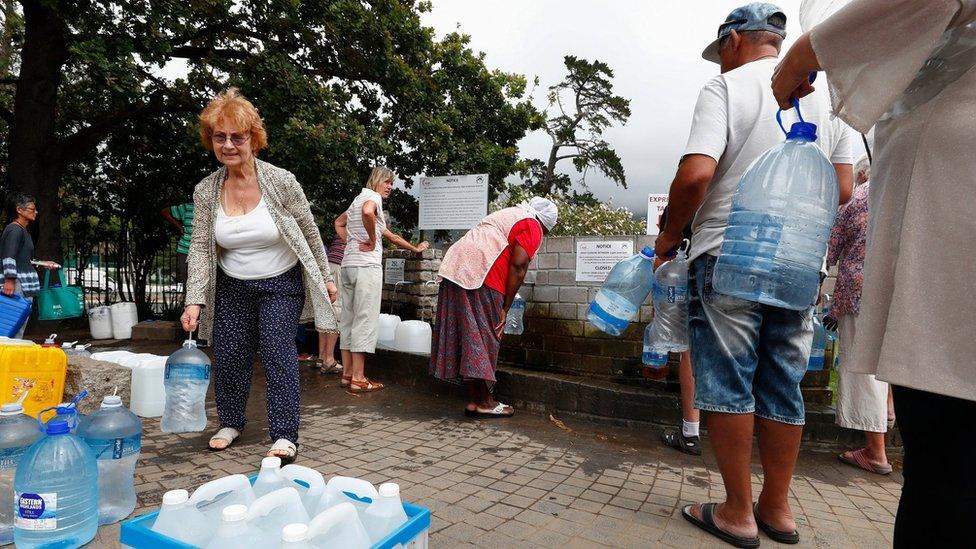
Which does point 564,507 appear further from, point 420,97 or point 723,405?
point 420,97

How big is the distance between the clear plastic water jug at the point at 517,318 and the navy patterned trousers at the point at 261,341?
7.85 feet

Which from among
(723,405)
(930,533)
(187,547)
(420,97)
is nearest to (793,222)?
(723,405)

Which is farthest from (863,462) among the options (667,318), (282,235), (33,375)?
(33,375)

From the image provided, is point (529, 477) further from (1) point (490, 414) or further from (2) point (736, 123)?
(2) point (736, 123)

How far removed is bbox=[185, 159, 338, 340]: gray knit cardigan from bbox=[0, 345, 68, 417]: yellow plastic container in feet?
3.14

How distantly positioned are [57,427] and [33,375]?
166 centimetres

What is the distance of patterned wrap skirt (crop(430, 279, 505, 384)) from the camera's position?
4.12 m

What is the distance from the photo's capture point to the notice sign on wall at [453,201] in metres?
6.75

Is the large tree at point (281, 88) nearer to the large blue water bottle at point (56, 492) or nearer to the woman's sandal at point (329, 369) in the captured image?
the woman's sandal at point (329, 369)

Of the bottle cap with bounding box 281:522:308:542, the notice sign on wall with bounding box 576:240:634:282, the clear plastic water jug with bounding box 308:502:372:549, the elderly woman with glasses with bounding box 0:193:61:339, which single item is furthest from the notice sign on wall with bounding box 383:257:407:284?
the bottle cap with bounding box 281:522:308:542

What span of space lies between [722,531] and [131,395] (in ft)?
13.7

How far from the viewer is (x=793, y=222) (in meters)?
1.88

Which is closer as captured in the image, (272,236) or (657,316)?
(272,236)

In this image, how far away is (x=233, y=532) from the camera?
1.17 m
